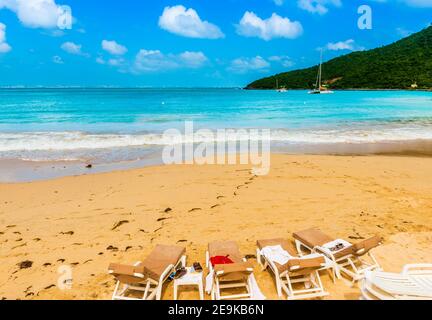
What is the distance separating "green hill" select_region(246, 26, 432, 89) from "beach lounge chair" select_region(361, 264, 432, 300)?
380ft

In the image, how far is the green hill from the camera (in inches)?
4254

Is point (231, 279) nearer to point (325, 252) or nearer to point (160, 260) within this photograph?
point (160, 260)

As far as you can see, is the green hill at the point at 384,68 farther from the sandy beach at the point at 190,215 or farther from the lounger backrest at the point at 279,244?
the lounger backrest at the point at 279,244

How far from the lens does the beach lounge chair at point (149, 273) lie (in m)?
4.77

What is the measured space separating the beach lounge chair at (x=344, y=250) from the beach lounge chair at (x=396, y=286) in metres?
0.58

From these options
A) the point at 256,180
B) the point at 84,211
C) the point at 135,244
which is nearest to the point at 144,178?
the point at 84,211

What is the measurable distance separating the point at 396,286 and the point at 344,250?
1.19 meters

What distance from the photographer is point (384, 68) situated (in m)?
121

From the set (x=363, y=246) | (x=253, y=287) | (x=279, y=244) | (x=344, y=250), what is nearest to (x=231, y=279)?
(x=253, y=287)

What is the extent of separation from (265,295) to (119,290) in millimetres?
2324

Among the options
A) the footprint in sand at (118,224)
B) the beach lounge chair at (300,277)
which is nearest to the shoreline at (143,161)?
the footprint in sand at (118,224)

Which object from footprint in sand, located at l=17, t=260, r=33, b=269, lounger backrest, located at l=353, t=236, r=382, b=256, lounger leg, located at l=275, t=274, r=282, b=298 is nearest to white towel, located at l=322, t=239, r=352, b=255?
lounger backrest, located at l=353, t=236, r=382, b=256
